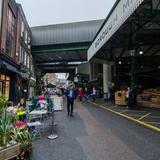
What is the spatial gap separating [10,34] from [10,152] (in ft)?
54.1

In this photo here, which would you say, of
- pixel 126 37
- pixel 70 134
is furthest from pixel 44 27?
pixel 70 134

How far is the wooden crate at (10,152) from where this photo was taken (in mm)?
4059

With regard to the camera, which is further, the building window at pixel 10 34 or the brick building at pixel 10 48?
the building window at pixel 10 34

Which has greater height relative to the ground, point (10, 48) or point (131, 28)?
point (131, 28)

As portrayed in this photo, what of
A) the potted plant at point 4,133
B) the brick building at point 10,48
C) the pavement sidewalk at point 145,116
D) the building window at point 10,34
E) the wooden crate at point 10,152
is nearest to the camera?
the wooden crate at point 10,152

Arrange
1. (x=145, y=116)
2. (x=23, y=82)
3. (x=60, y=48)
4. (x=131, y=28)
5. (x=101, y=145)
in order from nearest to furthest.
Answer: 1. (x=101, y=145)
2. (x=145, y=116)
3. (x=131, y=28)
4. (x=23, y=82)
5. (x=60, y=48)

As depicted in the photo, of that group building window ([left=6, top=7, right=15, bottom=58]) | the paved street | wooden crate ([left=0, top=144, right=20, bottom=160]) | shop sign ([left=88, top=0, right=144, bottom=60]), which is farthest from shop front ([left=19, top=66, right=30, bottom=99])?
wooden crate ([left=0, top=144, right=20, bottom=160])

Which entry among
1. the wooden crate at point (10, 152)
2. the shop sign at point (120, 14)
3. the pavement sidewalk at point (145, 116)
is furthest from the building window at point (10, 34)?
the wooden crate at point (10, 152)

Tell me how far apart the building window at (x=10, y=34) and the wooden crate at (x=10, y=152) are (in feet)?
48.4

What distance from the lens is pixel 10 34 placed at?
1862 centimetres

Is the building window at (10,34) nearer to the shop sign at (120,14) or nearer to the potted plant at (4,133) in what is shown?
the shop sign at (120,14)

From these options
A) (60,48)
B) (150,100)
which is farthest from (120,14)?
(60,48)

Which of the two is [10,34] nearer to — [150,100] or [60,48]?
[150,100]

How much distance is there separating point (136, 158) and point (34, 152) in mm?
2704
